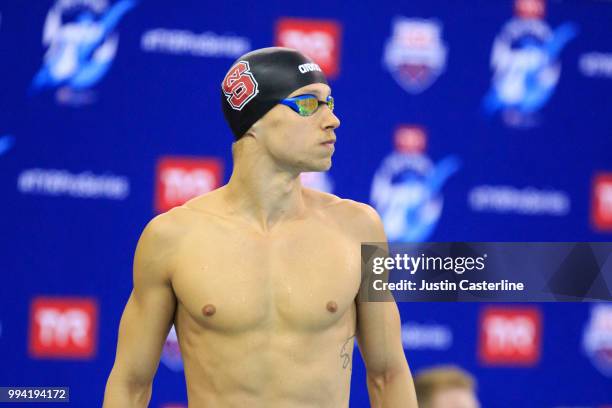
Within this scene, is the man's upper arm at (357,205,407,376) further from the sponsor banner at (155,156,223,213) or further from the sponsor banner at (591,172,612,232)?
the sponsor banner at (591,172,612,232)

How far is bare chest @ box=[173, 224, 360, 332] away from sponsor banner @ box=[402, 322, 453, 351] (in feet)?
8.24

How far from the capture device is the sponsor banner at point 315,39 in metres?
4.86

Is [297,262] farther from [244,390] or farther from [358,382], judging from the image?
[358,382]

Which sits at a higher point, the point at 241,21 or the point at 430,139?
the point at 241,21

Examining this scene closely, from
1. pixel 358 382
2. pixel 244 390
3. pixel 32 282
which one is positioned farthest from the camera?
pixel 358 382

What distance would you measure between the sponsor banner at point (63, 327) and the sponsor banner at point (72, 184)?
19.2 inches

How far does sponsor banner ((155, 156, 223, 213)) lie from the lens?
15.5ft

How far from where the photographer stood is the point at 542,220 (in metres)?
5.23

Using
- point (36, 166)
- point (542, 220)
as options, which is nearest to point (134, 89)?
point (36, 166)

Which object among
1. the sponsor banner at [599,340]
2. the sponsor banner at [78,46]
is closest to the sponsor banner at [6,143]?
the sponsor banner at [78,46]

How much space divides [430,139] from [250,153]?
2.57 m

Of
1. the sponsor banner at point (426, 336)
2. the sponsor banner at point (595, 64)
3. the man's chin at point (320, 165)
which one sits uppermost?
the sponsor banner at point (595, 64)

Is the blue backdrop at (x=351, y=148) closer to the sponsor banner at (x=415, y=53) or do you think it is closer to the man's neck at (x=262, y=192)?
the sponsor banner at (x=415, y=53)

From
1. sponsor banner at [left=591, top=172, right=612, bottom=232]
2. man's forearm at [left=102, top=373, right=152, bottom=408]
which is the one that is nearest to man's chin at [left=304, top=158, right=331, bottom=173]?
man's forearm at [left=102, top=373, right=152, bottom=408]
